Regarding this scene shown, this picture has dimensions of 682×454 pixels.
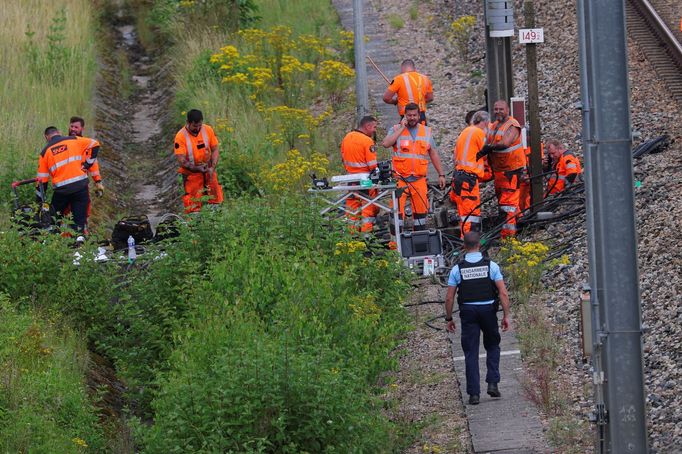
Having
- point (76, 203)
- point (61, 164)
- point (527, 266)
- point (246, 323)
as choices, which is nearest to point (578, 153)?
point (527, 266)

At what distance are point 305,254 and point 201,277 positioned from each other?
1023mm

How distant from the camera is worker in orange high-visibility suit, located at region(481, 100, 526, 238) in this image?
1586 centimetres

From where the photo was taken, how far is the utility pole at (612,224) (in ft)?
29.6

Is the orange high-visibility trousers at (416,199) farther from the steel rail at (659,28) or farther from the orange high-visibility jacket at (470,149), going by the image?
the steel rail at (659,28)

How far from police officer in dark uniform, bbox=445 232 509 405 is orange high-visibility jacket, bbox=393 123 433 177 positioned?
4289 mm

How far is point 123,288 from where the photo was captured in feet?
46.3

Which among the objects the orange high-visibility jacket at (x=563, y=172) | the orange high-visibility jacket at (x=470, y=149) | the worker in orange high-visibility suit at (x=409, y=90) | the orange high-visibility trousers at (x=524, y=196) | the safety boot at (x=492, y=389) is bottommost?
the safety boot at (x=492, y=389)

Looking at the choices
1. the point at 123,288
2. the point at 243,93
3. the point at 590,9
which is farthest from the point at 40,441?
the point at 243,93

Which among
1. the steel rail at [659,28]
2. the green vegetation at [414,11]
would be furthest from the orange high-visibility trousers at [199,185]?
the green vegetation at [414,11]

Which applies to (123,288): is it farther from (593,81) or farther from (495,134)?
(593,81)

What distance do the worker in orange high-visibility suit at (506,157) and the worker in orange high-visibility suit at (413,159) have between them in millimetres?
742

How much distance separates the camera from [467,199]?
51.3ft

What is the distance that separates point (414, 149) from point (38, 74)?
9.98 metres

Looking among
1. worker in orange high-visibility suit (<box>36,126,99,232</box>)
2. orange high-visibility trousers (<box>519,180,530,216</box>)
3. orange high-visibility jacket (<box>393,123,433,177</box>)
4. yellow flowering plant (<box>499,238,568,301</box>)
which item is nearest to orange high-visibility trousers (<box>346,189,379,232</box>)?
orange high-visibility jacket (<box>393,123,433,177</box>)
